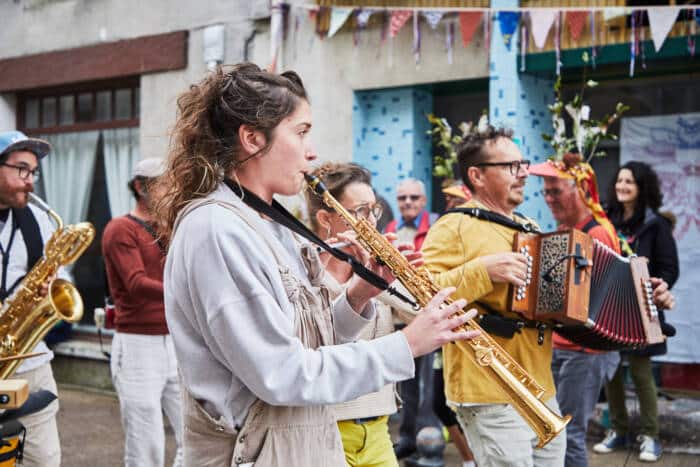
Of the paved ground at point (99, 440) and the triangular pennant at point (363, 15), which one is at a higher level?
the triangular pennant at point (363, 15)

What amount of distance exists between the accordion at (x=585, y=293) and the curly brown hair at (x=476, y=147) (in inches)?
19.4

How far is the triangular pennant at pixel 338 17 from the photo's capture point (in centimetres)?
831

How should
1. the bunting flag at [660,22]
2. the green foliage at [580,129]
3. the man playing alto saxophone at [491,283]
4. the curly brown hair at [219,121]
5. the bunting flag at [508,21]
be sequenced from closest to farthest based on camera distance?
the curly brown hair at [219,121] → the man playing alto saxophone at [491,283] → the green foliage at [580,129] → the bunting flag at [660,22] → the bunting flag at [508,21]

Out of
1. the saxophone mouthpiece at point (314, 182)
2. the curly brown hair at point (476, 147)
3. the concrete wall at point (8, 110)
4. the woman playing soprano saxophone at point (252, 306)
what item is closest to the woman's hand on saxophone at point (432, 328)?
the woman playing soprano saxophone at point (252, 306)

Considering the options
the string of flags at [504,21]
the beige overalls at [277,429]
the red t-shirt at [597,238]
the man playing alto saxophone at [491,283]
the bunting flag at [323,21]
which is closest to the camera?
the beige overalls at [277,429]

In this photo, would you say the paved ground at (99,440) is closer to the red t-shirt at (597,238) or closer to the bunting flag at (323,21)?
the red t-shirt at (597,238)

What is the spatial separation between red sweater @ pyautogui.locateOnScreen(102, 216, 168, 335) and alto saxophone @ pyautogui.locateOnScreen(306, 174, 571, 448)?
108 inches

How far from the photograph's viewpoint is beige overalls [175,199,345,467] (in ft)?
7.27

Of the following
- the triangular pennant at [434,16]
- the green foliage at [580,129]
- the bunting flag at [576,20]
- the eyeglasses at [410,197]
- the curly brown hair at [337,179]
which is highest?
the triangular pennant at [434,16]

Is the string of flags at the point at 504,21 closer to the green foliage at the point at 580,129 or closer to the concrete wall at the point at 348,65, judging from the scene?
the concrete wall at the point at 348,65

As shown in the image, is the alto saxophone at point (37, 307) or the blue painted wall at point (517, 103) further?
the blue painted wall at point (517, 103)

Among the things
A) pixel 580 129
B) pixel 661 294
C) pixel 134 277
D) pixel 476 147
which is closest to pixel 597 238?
pixel 661 294

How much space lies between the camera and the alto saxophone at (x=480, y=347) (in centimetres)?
281

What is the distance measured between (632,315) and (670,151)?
3.77 metres
